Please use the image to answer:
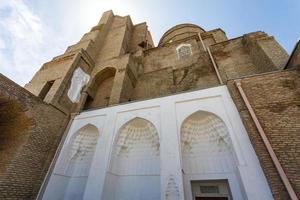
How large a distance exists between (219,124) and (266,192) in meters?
2.08

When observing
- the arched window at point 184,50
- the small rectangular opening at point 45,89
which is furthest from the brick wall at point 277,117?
the small rectangular opening at point 45,89

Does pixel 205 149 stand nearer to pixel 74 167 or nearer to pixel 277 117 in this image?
pixel 277 117

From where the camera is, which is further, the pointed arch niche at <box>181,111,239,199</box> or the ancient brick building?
the pointed arch niche at <box>181,111,239,199</box>

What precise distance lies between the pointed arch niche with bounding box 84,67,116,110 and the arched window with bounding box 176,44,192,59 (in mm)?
4574

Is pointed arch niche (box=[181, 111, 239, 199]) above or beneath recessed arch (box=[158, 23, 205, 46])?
beneath

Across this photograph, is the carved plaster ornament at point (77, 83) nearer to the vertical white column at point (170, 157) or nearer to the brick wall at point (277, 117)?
the vertical white column at point (170, 157)

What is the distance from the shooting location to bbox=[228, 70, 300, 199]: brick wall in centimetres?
352

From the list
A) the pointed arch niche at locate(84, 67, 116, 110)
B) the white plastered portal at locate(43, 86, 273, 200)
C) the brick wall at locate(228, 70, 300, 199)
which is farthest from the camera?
the pointed arch niche at locate(84, 67, 116, 110)

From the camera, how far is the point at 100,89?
1027cm

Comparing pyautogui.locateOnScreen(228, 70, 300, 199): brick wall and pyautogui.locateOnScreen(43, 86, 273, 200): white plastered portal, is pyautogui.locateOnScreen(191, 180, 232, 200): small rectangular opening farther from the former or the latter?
pyautogui.locateOnScreen(228, 70, 300, 199): brick wall

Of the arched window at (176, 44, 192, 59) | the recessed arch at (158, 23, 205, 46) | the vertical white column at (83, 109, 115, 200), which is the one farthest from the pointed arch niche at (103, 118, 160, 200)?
the recessed arch at (158, 23, 205, 46)

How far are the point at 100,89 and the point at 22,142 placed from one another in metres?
5.32

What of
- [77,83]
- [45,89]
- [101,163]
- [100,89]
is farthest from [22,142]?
[100,89]

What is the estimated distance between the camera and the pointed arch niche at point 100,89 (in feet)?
31.1
